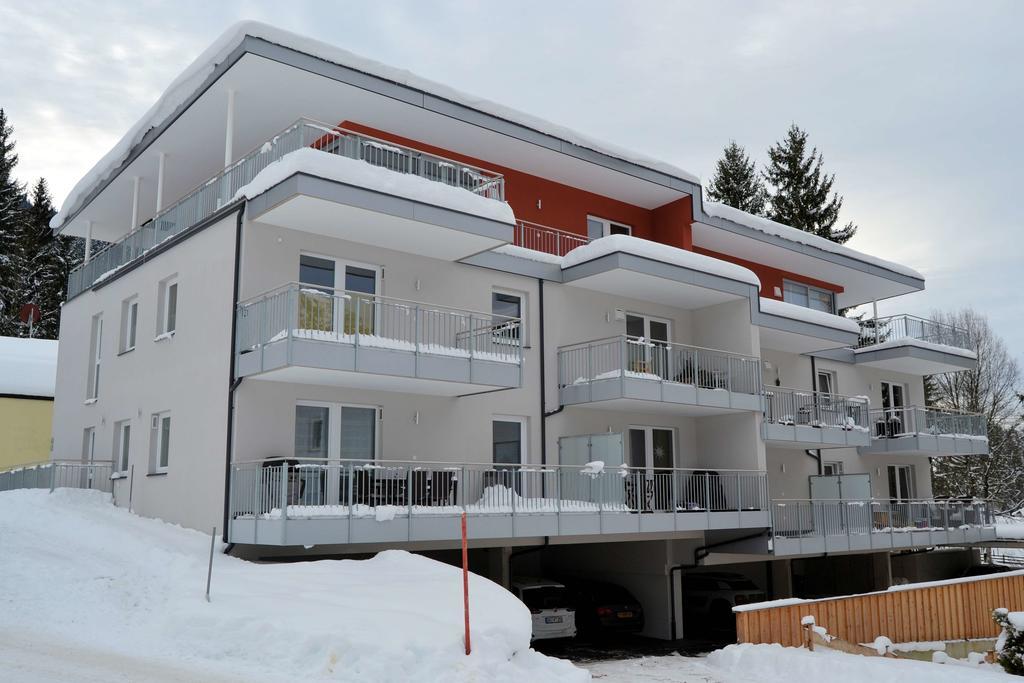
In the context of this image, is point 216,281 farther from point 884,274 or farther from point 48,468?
point 884,274

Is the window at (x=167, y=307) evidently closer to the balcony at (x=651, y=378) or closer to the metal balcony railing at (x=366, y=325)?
the metal balcony railing at (x=366, y=325)

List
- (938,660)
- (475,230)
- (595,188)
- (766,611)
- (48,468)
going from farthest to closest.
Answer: (595,188)
(48,468)
(475,230)
(938,660)
(766,611)

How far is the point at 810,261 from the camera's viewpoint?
3058 centimetres

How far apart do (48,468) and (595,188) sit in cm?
1528

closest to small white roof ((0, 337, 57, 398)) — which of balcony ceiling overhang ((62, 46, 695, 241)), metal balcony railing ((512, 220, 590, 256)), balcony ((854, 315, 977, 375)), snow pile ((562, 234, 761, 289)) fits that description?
balcony ceiling overhang ((62, 46, 695, 241))

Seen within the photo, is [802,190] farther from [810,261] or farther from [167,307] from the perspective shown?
[167,307]

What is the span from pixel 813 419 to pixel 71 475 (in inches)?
769

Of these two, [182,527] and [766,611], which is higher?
[182,527]

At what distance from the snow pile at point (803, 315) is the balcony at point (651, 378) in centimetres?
297

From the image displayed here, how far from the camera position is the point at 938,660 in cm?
1694

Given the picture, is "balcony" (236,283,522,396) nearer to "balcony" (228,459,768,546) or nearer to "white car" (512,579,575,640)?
"balcony" (228,459,768,546)

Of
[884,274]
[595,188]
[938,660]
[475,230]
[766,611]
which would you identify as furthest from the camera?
[884,274]

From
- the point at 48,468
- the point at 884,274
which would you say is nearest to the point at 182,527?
the point at 48,468

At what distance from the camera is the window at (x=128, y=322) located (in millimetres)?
→ 21906
